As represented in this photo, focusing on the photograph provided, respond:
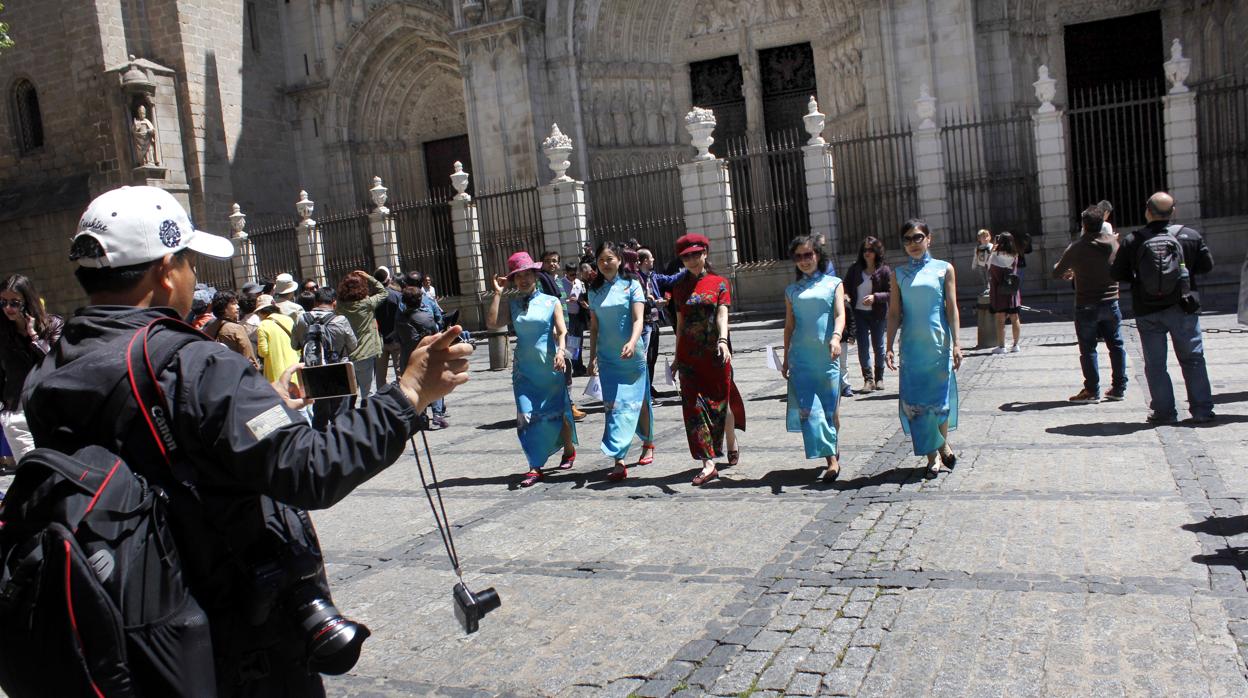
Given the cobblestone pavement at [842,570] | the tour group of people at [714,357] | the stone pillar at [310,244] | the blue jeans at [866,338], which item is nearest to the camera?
the cobblestone pavement at [842,570]

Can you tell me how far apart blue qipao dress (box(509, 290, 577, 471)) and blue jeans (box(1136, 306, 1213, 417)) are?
4.13 m

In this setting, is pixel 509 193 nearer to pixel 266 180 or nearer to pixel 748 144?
pixel 748 144

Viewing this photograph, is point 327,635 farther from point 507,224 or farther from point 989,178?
point 507,224

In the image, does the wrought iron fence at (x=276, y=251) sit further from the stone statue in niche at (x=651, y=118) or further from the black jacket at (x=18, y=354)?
the black jacket at (x=18, y=354)

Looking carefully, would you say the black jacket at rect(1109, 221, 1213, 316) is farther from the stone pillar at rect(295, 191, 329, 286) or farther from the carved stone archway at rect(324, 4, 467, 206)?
the carved stone archway at rect(324, 4, 467, 206)

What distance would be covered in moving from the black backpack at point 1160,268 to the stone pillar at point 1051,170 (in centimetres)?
917

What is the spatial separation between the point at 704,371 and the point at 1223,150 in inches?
506

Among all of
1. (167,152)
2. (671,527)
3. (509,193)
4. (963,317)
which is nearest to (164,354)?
(671,527)

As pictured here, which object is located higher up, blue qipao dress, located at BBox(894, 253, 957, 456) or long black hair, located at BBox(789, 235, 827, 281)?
long black hair, located at BBox(789, 235, 827, 281)

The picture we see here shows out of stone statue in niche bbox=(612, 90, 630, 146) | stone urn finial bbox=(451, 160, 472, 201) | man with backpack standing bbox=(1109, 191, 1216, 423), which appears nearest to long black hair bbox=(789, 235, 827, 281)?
man with backpack standing bbox=(1109, 191, 1216, 423)

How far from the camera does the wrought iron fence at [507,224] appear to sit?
2009cm

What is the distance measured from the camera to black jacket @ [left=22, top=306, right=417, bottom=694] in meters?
1.92

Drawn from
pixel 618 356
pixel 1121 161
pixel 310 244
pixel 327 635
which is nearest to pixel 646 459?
pixel 618 356

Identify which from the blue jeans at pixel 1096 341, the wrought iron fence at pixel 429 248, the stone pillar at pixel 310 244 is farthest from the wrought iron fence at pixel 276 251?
the blue jeans at pixel 1096 341
